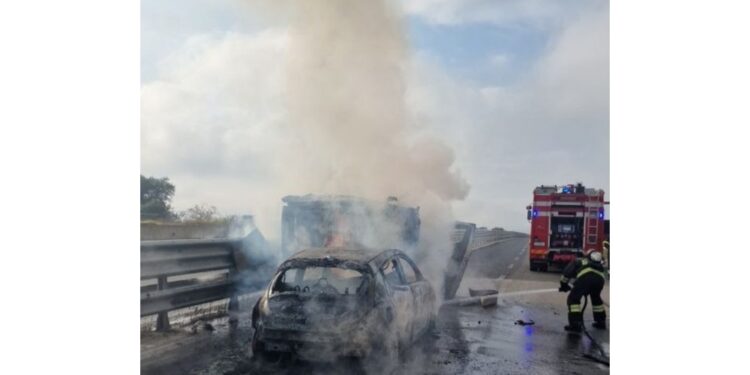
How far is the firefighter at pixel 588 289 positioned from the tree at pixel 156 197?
11.5 feet

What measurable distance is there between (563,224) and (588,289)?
0.63 m

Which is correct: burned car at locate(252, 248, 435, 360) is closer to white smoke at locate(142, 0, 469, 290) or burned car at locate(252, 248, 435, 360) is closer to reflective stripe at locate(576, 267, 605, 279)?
white smoke at locate(142, 0, 469, 290)

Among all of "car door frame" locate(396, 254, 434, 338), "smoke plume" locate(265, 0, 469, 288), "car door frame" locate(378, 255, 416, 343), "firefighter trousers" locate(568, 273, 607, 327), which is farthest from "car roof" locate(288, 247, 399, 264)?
"firefighter trousers" locate(568, 273, 607, 327)

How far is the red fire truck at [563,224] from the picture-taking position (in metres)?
4.94

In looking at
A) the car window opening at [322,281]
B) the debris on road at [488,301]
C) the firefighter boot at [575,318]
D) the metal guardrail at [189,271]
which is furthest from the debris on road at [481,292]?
the metal guardrail at [189,271]

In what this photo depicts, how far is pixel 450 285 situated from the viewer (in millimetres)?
5398

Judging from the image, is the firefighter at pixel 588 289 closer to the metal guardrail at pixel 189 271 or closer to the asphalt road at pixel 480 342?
the asphalt road at pixel 480 342

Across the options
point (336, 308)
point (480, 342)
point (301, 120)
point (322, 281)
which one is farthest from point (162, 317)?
point (480, 342)

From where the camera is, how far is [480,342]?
5035 mm

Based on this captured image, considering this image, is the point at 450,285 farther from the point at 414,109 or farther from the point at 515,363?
the point at 414,109

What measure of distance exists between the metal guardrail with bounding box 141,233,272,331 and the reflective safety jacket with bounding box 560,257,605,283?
281 centimetres
